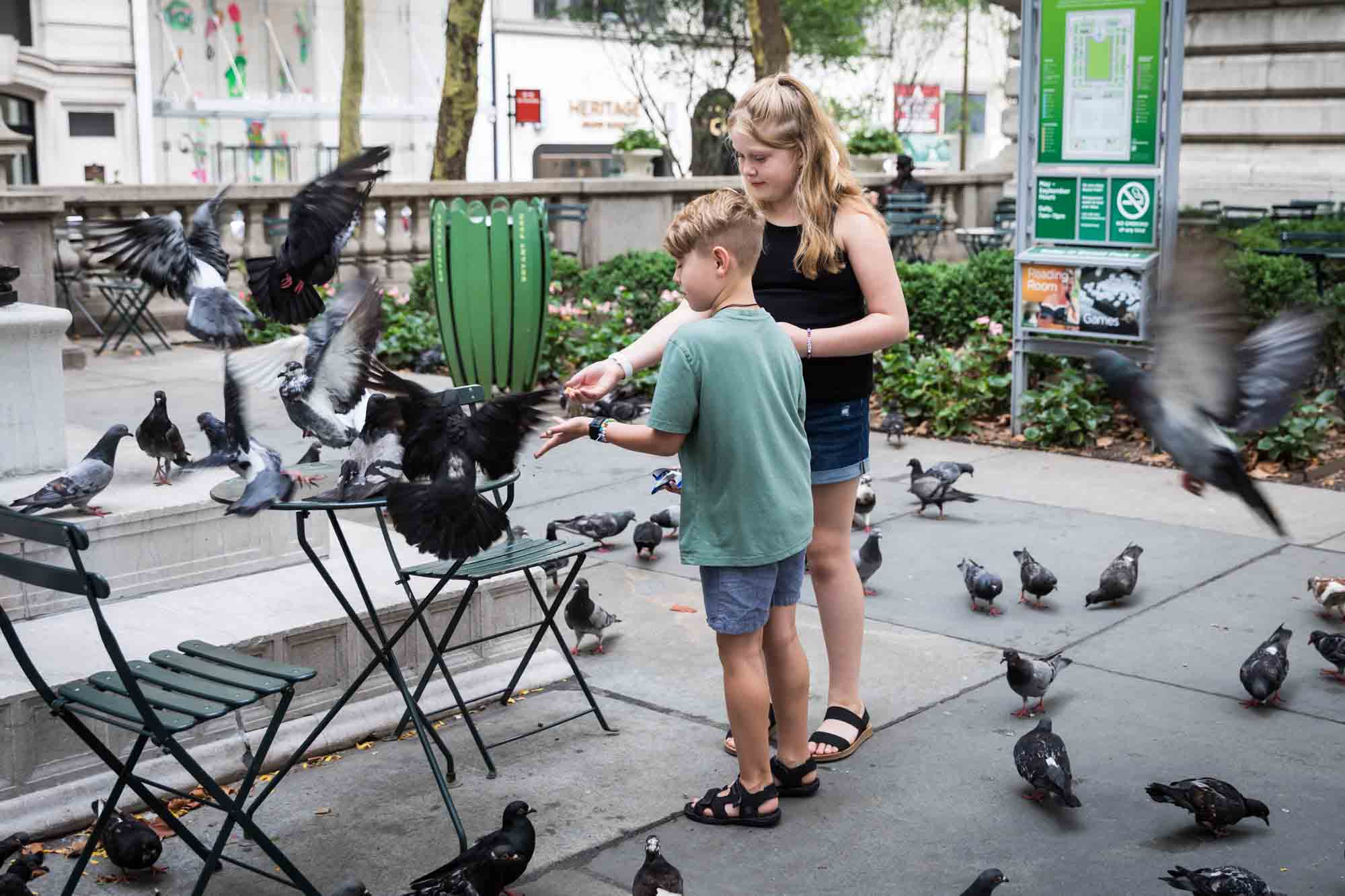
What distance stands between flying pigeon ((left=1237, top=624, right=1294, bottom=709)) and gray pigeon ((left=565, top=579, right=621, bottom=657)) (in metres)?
2.26

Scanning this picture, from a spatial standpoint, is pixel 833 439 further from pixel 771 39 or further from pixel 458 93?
pixel 771 39

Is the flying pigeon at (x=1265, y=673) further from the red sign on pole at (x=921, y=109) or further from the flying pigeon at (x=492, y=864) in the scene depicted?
the red sign on pole at (x=921, y=109)

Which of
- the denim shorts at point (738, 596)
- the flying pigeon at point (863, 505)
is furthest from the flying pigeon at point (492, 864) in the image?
the flying pigeon at point (863, 505)

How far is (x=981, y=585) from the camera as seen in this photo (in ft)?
19.3

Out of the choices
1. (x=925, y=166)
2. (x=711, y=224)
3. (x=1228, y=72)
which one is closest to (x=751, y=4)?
(x=1228, y=72)

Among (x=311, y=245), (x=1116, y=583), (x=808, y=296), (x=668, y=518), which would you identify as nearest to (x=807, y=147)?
(x=808, y=296)

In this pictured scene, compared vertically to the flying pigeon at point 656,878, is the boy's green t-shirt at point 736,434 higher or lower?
higher

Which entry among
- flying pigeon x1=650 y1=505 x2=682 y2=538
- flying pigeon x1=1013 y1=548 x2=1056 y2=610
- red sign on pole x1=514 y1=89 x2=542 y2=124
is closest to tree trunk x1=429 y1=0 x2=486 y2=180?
flying pigeon x1=650 y1=505 x2=682 y2=538

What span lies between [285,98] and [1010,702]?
35.2 metres

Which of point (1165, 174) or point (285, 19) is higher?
point (285, 19)

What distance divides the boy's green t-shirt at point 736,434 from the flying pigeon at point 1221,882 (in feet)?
4.05

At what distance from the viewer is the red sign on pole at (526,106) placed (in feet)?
131

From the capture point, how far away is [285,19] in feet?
123

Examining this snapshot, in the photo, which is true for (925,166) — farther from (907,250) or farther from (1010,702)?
(1010,702)
